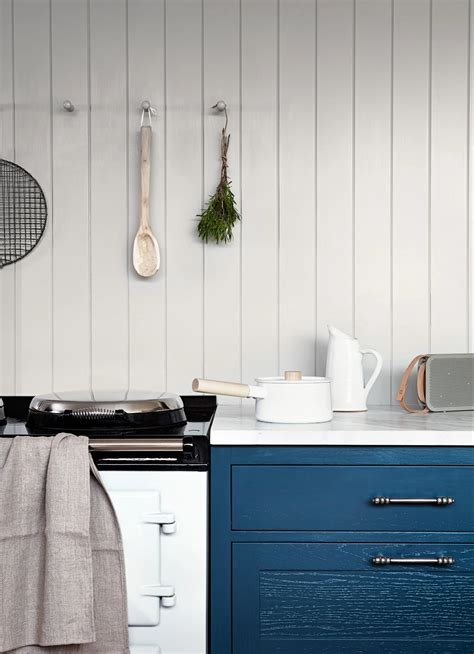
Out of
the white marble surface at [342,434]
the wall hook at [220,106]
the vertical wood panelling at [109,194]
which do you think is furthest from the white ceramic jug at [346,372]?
the wall hook at [220,106]

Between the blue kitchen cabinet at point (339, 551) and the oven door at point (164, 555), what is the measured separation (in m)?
0.05

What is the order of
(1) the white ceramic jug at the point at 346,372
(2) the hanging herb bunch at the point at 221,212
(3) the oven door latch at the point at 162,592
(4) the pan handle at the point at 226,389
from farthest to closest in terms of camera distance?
1. (2) the hanging herb bunch at the point at 221,212
2. (1) the white ceramic jug at the point at 346,372
3. (4) the pan handle at the point at 226,389
4. (3) the oven door latch at the point at 162,592

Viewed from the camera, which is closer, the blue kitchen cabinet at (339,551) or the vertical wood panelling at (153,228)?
the blue kitchen cabinet at (339,551)

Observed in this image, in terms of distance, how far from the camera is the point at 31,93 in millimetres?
2270

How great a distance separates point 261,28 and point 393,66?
0.42 metres

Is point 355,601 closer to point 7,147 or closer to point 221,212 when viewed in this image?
point 221,212

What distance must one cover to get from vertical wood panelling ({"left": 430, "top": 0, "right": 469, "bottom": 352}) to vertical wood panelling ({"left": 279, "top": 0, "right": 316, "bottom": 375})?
1.22ft

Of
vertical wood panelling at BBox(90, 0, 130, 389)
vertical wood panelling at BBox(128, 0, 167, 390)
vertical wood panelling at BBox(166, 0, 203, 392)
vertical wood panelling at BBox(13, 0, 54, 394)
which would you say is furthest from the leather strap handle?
vertical wood panelling at BBox(13, 0, 54, 394)

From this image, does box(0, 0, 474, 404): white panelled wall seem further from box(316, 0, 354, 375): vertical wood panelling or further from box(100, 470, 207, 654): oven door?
box(100, 470, 207, 654): oven door

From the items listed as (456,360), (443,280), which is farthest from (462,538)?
(443,280)

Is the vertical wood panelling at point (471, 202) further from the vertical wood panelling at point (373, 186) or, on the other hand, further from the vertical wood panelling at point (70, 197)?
the vertical wood panelling at point (70, 197)

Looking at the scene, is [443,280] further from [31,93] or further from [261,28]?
[31,93]

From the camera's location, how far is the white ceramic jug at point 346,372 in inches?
80.8

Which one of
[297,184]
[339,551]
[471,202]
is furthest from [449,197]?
[339,551]
